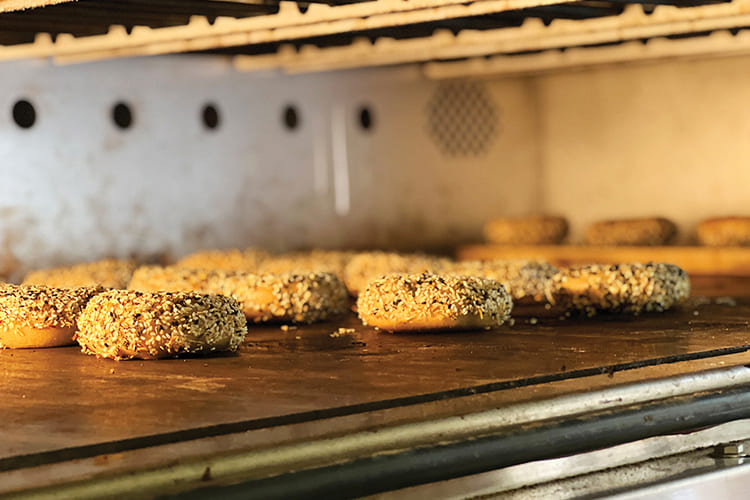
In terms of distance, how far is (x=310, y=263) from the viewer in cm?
498

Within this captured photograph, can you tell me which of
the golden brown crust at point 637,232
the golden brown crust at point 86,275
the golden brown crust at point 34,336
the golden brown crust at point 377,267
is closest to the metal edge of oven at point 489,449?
the golden brown crust at point 34,336

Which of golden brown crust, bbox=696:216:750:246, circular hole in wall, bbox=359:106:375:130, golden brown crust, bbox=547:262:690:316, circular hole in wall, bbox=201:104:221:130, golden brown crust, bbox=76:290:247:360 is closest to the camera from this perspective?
golden brown crust, bbox=76:290:247:360

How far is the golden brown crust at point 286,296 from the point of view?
3.94m

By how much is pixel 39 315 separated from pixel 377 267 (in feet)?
5.37

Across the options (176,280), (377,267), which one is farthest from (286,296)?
(377,267)

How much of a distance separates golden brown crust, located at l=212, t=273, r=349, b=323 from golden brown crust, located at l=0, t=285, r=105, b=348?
1.83 feet

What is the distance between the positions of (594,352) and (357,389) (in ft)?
2.52

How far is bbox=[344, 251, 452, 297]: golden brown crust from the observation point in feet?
15.5

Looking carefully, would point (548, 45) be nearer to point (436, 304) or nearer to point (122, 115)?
point (436, 304)

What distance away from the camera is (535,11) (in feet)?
13.8

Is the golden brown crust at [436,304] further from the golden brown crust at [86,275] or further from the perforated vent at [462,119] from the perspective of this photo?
the perforated vent at [462,119]

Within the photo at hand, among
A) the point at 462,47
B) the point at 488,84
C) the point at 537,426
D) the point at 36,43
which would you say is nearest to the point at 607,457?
the point at 537,426

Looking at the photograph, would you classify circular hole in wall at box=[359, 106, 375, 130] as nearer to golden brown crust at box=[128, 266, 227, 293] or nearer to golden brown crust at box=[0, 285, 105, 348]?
golden brown crust at box=[128, 266, 227, 293]

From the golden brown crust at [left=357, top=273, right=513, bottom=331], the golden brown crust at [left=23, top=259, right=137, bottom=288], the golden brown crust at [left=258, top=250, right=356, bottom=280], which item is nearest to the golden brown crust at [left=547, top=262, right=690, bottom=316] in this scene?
the golden brown crust at [left=357, top=273, right=513, bottom=331]
